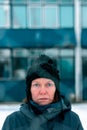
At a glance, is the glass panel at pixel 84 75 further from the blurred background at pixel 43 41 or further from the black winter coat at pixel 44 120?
the black winter coat at pixel 44 120

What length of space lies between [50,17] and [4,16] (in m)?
2.20

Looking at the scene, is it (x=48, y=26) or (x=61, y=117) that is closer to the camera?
(x=61, y=117)

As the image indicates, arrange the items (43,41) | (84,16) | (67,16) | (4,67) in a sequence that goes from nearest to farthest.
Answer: (43,41) < (67,16) < (4,67) < (84,16)

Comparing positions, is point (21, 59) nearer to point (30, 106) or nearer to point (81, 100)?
point (81, 100)

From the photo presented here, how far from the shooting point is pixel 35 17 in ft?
68.5

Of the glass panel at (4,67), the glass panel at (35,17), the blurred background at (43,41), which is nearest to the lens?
the blurred background at (43,41)

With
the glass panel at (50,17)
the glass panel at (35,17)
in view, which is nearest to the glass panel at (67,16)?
the glass panel at (50,17)

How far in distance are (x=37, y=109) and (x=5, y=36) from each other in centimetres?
1851

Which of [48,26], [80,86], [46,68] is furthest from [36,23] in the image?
[46,68]

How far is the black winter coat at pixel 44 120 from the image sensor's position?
2.12 metres

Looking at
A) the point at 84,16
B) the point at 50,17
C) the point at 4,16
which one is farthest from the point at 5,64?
the point at 84,16

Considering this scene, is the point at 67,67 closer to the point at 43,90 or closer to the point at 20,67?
the point at 20,67

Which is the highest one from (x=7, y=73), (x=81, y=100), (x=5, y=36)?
(x=5, y=36)

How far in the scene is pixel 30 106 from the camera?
2154 millimetres
